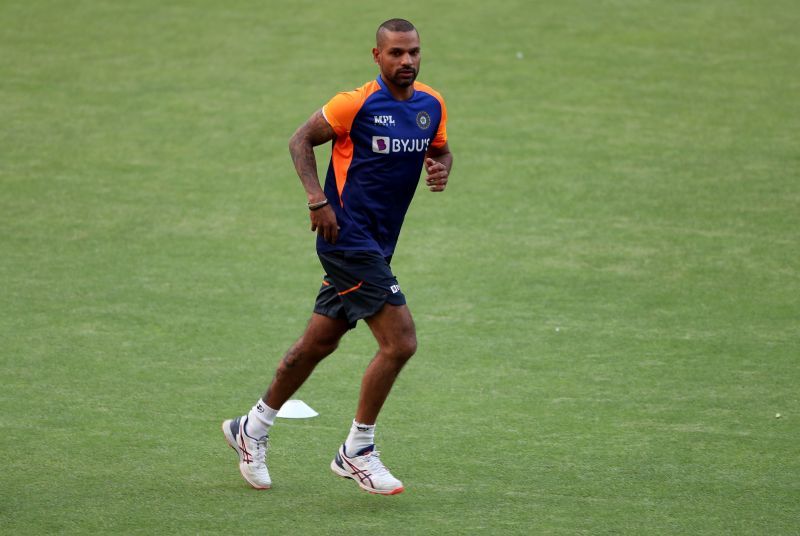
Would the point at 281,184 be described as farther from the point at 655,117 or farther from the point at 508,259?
the point at 655,117

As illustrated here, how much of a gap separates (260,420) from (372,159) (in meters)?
1.31

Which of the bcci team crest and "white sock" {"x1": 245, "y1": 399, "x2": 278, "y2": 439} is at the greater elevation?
the bcci team crest

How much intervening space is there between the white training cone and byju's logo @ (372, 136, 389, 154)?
1795 mm

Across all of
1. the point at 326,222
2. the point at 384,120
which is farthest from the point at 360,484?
the point at 384,120

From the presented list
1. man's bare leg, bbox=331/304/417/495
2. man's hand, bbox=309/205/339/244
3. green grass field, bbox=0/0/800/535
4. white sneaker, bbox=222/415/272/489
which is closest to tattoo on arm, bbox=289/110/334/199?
man's hand, bbox=309/205/339/244

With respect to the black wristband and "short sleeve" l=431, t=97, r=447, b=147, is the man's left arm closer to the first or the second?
"short sleeve" l=431, t=97, r=447, b=147

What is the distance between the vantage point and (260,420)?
5.38 metres

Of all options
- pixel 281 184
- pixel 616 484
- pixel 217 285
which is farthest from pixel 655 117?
pixel 616 484

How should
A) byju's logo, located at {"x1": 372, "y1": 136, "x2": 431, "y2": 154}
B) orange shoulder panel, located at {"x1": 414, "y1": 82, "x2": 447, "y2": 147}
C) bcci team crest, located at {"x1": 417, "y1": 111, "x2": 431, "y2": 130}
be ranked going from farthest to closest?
orange shoulder panel, located at {"x1": 414, "y1": 82, "x2": 447, "y2": 147}
bcci team crest, located at {"x1": 417, "y1": 111, "x2": 431, "y2": 130}
byju's logo, located at {"x1": 372, "y1": 136, "x2": 431, "y2": 154}

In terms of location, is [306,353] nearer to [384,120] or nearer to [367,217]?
[367,217]

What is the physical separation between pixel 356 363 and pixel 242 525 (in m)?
2.57

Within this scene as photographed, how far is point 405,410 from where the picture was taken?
21.2ft

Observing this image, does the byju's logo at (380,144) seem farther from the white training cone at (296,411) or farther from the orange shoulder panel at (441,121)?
the white training cone at (296,411)

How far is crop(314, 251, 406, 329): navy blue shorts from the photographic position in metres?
5.13
